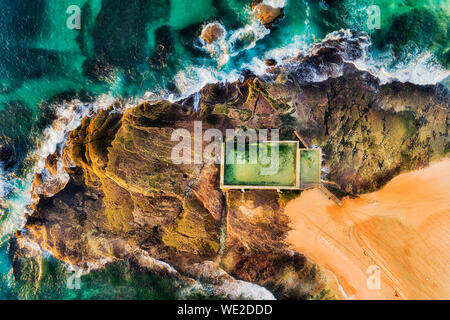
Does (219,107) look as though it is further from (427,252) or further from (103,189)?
(427,252)

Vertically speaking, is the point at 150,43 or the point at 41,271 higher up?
the point at 150,43

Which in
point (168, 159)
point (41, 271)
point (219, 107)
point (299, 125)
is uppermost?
point (219, 107)

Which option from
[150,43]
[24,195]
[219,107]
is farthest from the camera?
[24,195]

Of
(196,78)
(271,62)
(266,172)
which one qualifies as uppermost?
(271,62)

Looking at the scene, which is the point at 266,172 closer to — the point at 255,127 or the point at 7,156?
the point at 255,127

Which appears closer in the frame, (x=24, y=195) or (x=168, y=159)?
(x=168, y=159)

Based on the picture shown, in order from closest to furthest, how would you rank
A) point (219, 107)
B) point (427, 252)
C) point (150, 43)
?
point (427, 252) < point (219, 107) < point (150, 43)

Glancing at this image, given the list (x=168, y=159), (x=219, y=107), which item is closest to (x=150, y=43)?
(x=219, y=107)
